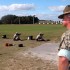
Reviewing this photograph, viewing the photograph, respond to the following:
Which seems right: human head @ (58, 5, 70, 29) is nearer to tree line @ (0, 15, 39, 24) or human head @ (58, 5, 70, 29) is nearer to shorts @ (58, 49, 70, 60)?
shorts @ (58, 49, 70, 60)

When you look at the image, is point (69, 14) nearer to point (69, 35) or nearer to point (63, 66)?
point (69, 35)

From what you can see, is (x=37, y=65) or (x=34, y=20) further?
(x=34, y=20)

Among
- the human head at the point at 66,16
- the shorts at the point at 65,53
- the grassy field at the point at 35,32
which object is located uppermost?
the human head at the point at 66,16

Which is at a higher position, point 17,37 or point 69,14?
point 69,14

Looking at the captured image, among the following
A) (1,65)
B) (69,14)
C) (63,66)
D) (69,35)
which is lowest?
(1,65)

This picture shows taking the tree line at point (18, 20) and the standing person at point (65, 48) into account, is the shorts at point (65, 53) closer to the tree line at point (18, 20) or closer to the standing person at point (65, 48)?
the standing person at point (65, 48)

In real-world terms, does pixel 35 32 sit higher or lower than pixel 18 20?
lower

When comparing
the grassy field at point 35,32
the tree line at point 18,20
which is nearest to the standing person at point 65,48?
the grassy field at point 35,32

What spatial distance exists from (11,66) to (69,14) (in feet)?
30.2

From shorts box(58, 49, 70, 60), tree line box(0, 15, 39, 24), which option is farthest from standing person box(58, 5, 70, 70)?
tree line box(0, 15, 39, 24)

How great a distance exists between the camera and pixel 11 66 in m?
11.5

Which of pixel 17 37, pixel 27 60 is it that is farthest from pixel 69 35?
pixel 17 37

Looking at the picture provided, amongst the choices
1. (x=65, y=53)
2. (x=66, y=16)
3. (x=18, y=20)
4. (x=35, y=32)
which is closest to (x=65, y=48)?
(x=65, y=53)

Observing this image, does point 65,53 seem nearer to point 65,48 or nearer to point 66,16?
point 65,48
